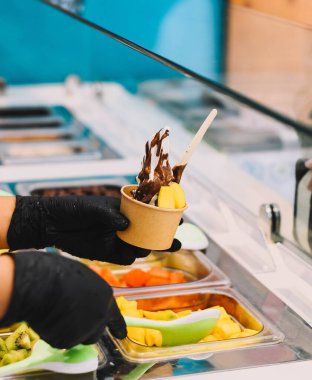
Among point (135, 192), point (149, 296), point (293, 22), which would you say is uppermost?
point (293, 22)

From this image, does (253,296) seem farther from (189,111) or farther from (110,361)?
(189,111)

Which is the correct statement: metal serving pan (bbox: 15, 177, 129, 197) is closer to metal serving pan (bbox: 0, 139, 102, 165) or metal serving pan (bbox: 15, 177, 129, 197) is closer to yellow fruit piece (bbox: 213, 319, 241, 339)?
metal serving pan (bbox: 0, 139, 102, 165)

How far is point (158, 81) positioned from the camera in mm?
4059

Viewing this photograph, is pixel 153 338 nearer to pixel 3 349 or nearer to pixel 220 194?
pixel 3 349

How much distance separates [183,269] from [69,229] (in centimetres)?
54

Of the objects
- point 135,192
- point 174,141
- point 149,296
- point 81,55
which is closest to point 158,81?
point 81,55

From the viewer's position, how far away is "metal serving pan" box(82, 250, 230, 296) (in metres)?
1.91

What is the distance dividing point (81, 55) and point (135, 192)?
3359 millimetres

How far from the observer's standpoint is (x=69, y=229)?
1676 millimetres

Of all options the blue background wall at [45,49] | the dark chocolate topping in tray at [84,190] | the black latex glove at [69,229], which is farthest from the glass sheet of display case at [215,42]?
the blue background wall at [45,49]

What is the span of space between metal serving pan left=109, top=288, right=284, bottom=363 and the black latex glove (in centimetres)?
19

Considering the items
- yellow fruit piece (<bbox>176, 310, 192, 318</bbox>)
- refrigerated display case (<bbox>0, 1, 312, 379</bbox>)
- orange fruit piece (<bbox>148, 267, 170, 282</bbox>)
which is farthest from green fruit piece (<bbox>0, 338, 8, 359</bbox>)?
orange fruit piece (<bbox>148, 267, 170, 282</bbox>)

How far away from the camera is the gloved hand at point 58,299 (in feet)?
4.08

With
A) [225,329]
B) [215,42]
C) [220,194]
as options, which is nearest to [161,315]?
[225,329]
